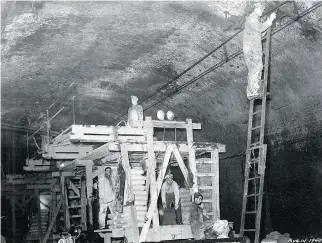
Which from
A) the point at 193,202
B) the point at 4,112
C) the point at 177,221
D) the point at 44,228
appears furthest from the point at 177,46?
the point at 44,228

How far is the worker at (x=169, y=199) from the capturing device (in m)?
11.8

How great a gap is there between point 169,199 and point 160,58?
4288 mm

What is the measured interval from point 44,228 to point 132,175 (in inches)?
426

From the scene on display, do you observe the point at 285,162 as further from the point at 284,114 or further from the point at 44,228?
the point at 44,228

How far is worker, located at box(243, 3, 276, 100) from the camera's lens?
7.72 m

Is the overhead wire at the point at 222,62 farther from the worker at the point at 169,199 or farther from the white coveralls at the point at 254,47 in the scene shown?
the worker at the point at 169,199

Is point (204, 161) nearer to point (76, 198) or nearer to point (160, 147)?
point (160, 147)

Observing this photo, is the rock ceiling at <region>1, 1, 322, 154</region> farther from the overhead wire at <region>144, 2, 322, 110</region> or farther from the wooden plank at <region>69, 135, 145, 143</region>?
the wooden plank at <region>69, 135, 145, 143</region>

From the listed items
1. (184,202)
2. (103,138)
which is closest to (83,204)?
(184,202)

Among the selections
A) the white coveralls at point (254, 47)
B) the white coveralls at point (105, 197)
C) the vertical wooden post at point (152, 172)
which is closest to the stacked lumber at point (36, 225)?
the white coveralls at point (105, 197)

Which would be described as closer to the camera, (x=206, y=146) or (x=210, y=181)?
(x=206, y=146)

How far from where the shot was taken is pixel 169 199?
11.9 m

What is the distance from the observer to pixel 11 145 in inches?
837

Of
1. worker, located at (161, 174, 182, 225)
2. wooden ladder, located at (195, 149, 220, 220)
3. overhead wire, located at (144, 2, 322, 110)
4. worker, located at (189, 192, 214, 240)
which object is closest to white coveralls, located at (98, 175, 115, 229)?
worker, located at (161, 174, 182, 225)
